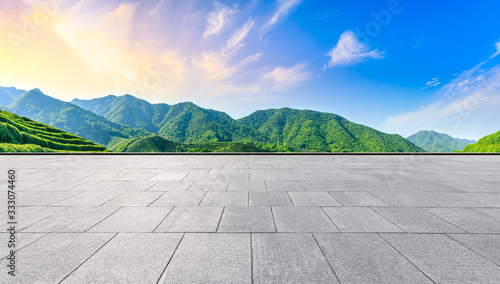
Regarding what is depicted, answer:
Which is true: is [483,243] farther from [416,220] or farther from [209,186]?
[209,186]

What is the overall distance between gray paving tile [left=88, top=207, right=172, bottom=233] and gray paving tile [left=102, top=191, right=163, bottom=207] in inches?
14.6

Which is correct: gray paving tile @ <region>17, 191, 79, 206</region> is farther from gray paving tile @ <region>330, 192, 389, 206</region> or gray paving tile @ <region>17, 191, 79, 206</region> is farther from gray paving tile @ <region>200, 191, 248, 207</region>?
gray paving tile @ <region>330, 192, 389, 206</region>

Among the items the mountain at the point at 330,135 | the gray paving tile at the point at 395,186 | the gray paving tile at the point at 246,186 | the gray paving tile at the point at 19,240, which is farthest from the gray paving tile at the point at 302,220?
the mountain at the point at 330,135

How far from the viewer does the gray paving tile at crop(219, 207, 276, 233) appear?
385cm

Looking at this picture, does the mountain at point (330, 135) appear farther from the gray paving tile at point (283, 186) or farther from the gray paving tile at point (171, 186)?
the gray paving tile at point (171, 186)

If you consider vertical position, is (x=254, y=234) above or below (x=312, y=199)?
below

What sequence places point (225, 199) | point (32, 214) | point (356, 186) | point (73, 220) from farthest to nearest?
point (356, 186) < point (225, 199) < point (32, 214) < point (73, 220)

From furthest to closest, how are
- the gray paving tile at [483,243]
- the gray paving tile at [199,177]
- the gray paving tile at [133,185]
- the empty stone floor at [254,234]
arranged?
the gray paving tile at [199,177], the gray paving tile at [133,185], the gray paving tile at [483,243], the empty stone floor at [254,234]

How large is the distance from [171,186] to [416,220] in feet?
20.9

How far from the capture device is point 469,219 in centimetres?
438

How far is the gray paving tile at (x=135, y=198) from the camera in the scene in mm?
5277

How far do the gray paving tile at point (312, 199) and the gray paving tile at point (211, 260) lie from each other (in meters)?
2.25

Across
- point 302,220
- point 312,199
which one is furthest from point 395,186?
point 302,220

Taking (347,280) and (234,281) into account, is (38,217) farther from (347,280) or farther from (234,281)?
(347,280)
